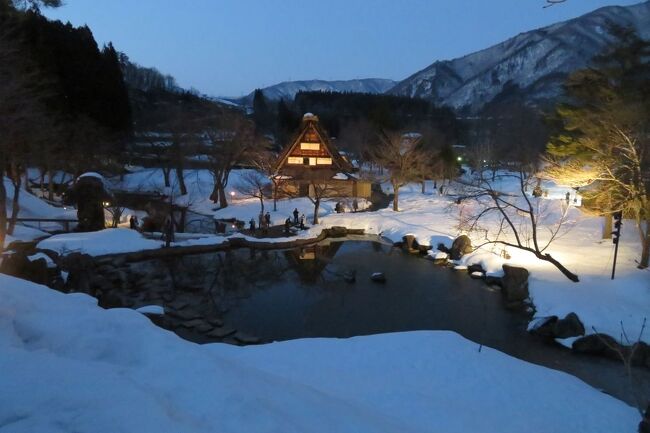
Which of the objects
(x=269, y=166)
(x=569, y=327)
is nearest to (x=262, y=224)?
(x=269, y=166)

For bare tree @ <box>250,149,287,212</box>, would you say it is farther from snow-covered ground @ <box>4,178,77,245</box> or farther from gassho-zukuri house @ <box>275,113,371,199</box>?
snow-covered ground @ <box>4,178,77,245</box>

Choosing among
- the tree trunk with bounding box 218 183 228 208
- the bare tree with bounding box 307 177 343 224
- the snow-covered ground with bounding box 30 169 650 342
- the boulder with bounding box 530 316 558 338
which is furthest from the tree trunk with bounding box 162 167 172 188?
the boulder with bounding box 530 316 558 338

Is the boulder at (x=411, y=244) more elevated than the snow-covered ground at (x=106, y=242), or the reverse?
the snow-covered ground at (x=106, y=242)

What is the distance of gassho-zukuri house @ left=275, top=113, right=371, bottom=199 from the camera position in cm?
3036

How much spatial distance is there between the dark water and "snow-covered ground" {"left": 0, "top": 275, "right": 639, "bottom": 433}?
1733 mm

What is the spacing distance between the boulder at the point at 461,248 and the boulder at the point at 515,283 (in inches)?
126

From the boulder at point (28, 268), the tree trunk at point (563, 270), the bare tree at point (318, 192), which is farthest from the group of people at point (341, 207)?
the boulder at point (28, 268)

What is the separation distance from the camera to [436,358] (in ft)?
26.3

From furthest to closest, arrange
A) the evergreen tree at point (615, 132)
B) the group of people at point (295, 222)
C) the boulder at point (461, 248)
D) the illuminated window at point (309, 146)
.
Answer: the illuminated window at point (309, 146)
the group of people at point (295, 222)
the boulder at point (461, 248)
the evergreen tree at point (615, 132)

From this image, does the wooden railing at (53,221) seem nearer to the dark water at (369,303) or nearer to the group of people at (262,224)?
the dark water at (369,303)

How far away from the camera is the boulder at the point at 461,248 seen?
1756 centimetres

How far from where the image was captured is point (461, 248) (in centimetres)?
1759

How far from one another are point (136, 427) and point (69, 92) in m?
30.2

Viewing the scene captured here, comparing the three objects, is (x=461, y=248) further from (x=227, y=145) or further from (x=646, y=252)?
(x=227, y=145)
